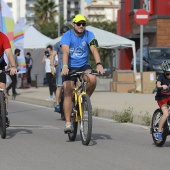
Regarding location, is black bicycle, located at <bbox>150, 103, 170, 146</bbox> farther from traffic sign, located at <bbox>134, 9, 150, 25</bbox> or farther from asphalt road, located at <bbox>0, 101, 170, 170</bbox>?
traffic sign, located at <bbox>134, 9, 150, 25</bbox>

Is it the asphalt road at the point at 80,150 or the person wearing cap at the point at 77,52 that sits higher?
the person wearing cap at the point at 77,52

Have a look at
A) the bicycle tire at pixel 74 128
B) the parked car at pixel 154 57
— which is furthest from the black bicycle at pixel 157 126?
the parked car at pixel 154 57

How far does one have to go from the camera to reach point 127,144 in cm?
1121

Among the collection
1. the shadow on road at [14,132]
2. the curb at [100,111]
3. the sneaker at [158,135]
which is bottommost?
the curb at [100,111]

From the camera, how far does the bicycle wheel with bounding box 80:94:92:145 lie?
10584 mm

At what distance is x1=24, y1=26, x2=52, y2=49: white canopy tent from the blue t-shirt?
1048 inches

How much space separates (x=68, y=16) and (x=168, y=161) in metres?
173

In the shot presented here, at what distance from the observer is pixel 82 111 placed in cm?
1106

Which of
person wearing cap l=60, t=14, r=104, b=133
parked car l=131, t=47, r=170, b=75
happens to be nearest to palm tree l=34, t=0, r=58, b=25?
parked car l=131, t=47, r=170, b=75


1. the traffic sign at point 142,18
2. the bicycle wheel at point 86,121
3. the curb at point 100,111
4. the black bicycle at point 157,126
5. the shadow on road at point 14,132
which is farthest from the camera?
the traffic sign at point 142,18

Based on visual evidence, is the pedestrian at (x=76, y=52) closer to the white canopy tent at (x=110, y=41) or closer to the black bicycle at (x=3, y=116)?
the black bicycle at (x=3, y=116)

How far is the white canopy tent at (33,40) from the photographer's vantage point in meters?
38.1

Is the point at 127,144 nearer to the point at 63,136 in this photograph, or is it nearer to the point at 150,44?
the point at 63,136

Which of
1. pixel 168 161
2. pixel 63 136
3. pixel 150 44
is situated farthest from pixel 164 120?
pixel 150 44
